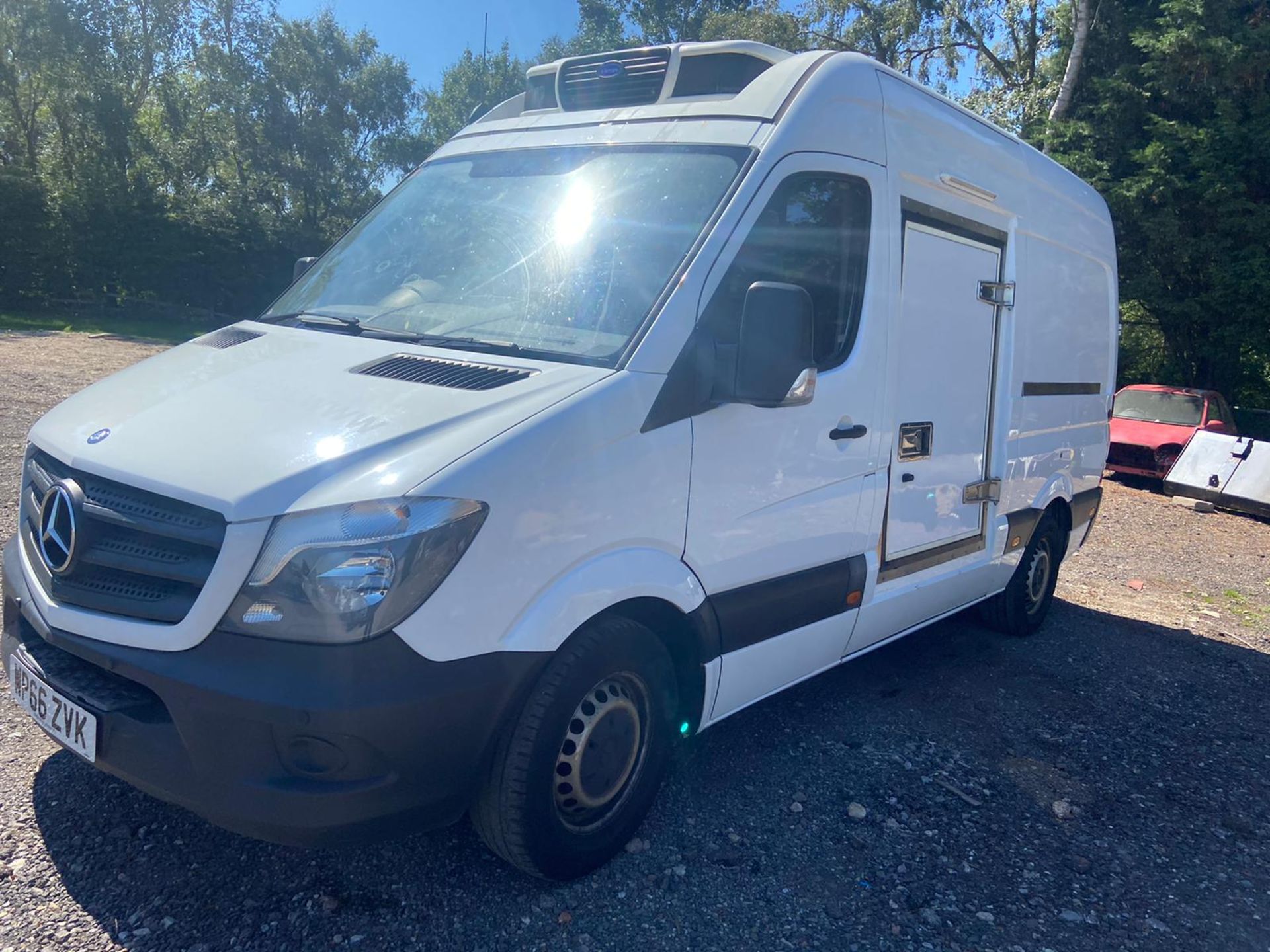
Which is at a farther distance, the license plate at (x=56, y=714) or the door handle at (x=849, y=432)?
the door handle at (x=849, y=432)

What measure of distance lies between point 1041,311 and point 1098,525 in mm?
6708

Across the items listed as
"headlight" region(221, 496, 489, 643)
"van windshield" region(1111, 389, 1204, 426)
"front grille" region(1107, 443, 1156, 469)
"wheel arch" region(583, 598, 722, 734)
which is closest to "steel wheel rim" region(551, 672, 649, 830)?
"wheel arch" region(583, 598, 722, 734)

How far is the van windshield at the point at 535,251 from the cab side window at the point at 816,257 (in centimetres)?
20

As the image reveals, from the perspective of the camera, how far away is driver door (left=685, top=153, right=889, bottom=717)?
10.7 feet

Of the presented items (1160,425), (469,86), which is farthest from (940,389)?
(469,86)

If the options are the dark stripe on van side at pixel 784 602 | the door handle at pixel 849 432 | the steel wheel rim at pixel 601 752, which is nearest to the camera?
the steel wheel rim at pixel 601 752

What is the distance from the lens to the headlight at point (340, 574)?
7.88 ft

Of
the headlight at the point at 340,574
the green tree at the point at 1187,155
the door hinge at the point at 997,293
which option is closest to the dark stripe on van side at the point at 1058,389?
the door hinge at the point at 997,293

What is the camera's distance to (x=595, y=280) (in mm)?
3268

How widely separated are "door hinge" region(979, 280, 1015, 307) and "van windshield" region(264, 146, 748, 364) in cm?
201

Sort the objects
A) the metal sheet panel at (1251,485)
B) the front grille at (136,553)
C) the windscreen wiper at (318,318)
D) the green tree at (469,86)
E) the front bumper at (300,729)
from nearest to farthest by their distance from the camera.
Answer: the front bumper at (300,729) → the front grille at (136,553) → the windscreen wiper at (318,318) → the metal sheet panel at (1251,485) → the green tree at (469,86)

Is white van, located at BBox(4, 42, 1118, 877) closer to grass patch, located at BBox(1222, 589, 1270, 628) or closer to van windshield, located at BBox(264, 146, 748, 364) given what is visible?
van windshield, located at BBox(264, 146, 748, 364)

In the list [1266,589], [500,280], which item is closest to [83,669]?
[500,280]

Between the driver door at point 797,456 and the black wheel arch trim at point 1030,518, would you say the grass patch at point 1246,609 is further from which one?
the driver door at point 797,456
